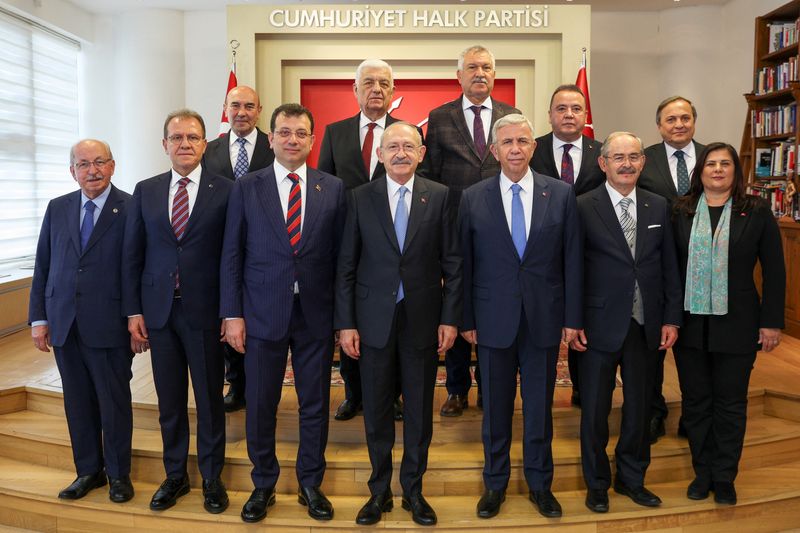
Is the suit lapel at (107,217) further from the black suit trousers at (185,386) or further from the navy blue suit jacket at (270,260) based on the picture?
the navy blue suit jacket at (270,260)

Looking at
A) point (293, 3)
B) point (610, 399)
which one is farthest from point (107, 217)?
point (293, 3)

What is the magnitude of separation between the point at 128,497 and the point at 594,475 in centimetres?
209

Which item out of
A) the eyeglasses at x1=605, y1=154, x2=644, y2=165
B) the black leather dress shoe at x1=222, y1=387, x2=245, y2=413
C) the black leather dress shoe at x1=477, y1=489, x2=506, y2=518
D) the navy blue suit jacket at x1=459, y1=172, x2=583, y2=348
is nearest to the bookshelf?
the eyeglasses at x1=605, y1=154, x2=644, y2=165

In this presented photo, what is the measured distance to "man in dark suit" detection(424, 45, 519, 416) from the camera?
10.7 ft

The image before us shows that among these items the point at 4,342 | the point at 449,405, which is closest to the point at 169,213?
the point at 449,405

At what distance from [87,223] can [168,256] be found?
489 millimetres

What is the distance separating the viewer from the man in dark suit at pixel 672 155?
3176mm

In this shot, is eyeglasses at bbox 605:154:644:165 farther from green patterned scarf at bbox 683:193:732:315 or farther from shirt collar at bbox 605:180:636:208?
green patterned scarf at bbox 683:193:732:315

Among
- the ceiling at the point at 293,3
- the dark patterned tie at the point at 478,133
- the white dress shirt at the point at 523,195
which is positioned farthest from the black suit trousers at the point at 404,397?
the ceiling at the point at 293,3

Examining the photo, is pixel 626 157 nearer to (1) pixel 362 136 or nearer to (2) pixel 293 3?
(1) pixel 362 136

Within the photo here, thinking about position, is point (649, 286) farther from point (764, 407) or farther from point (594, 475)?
point (764, 407)

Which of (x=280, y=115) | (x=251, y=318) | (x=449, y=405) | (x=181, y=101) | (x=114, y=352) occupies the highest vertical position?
(x=181, y=101)

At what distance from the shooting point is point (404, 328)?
266 centimetres

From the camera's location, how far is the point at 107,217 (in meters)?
2.90
